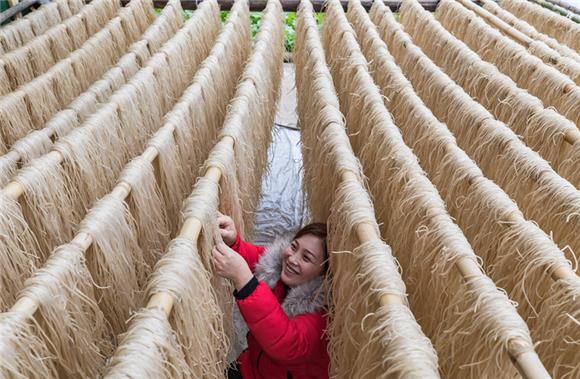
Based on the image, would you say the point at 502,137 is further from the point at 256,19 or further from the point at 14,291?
the point at 256,19

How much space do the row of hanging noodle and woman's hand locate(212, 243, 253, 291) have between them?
0.04 meters

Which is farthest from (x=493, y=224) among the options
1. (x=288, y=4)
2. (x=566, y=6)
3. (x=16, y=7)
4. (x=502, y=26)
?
(x=16, y=7)

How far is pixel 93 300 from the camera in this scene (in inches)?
41.6

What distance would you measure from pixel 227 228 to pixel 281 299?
0.31 m

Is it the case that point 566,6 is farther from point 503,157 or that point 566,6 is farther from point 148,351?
point 148,351

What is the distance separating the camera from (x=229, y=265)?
3.93 ft

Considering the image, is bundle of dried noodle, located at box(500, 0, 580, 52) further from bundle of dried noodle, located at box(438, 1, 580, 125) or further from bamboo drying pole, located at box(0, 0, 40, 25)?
bamboo drying pole, located at box(0, 0, 40, 25)

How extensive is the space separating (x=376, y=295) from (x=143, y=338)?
415mm

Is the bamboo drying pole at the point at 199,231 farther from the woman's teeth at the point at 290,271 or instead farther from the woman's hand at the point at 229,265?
the woman's teeth at the point at 290,271

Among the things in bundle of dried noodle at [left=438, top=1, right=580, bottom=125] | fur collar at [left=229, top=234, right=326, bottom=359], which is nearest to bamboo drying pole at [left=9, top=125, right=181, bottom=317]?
fur collar at [left=229, top=234, right=326, bottom=359]

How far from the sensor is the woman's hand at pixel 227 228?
1368 mm

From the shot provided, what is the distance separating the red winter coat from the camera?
1.29 metres

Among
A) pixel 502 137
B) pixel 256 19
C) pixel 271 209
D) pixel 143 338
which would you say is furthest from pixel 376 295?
pixel 256 19

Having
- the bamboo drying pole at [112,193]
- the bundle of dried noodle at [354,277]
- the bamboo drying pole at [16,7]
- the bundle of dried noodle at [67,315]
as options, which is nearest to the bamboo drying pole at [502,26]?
the bundle of dried noodle at [354,277]
